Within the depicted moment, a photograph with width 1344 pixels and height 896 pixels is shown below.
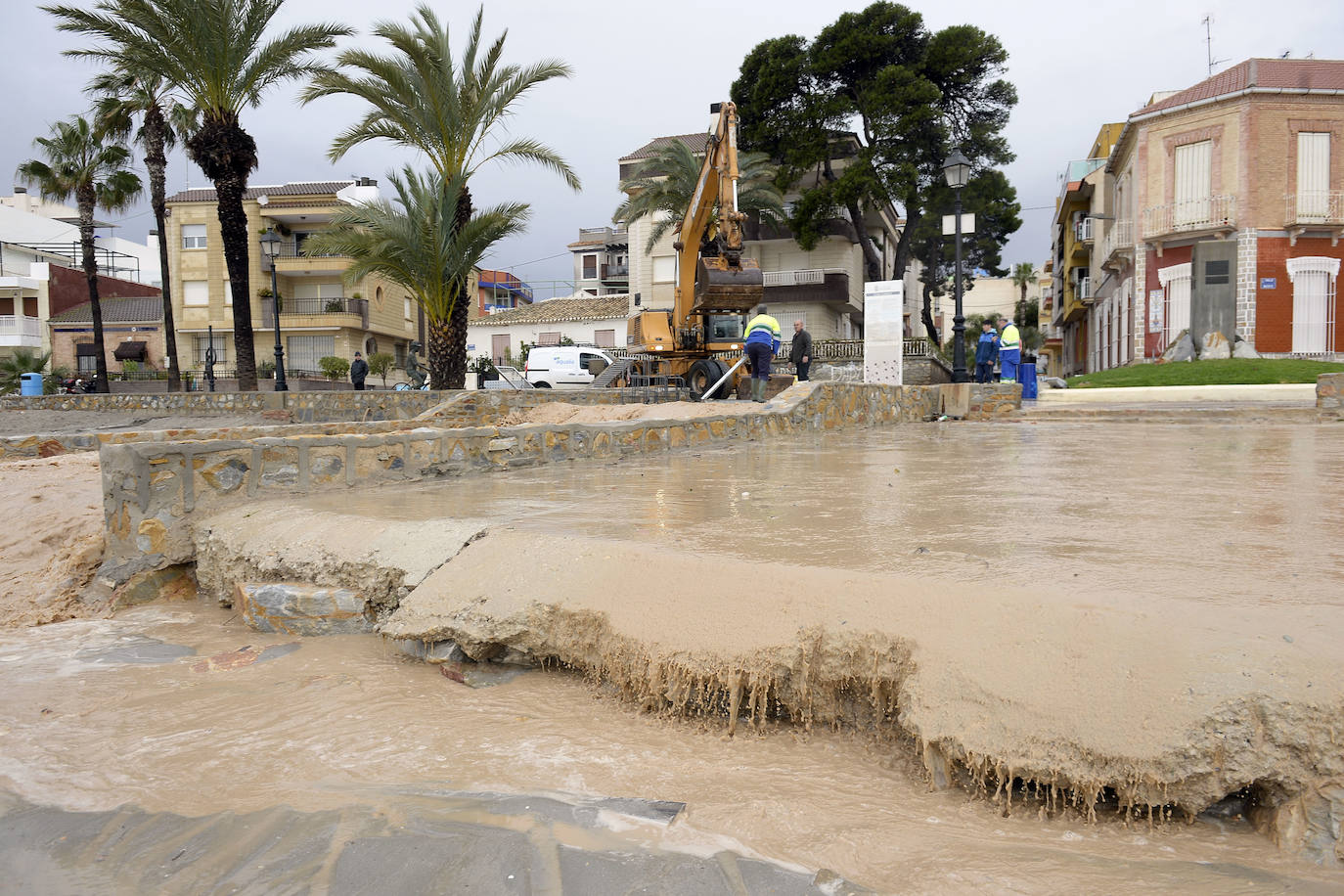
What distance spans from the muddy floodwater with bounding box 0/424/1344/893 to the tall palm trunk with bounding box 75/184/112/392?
23904mm

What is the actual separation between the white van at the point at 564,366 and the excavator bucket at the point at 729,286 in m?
12.5

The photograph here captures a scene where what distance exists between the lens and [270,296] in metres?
36.8

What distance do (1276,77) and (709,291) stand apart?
18685 mm

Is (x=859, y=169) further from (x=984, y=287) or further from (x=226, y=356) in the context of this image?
(x=984, y=287)

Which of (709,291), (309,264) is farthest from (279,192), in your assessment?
(709,291)

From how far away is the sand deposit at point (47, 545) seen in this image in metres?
4.52

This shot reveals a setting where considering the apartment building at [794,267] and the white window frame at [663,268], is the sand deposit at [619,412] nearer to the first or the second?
the apartment building at [794,267]

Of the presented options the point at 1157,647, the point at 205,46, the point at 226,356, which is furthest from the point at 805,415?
the point at 226,356

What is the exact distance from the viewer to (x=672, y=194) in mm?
28594

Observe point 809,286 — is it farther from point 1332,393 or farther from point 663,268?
point 1332,393

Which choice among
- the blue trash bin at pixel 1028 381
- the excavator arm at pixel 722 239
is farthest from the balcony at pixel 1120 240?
the excavator arm at pixel 722 239

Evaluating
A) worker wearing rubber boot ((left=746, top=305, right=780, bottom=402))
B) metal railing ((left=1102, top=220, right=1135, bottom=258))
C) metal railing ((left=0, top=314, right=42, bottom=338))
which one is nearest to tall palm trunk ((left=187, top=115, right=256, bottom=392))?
worker wearing rubber boot ((left=746, top=305, right=780, bottom=402))

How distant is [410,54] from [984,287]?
76.3 m

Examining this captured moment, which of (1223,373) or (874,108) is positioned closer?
(1223,373)
